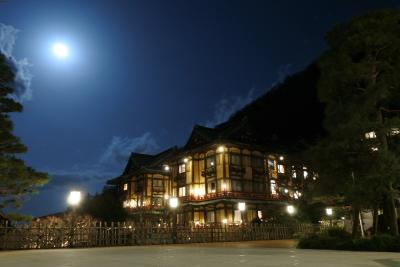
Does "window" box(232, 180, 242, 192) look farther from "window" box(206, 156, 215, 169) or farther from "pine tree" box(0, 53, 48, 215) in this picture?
"pine tree" box(0, 53, 48, 215)

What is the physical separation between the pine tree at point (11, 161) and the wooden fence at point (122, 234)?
257 cm

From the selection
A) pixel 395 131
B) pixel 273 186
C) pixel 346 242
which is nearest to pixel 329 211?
pixel 273 186

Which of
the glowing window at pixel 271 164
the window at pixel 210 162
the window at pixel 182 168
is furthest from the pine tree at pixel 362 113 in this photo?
the window at pixel 182 168

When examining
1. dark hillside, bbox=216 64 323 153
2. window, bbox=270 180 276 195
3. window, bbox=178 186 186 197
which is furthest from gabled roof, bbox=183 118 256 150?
dark hillside, bbox=216 64 323 153

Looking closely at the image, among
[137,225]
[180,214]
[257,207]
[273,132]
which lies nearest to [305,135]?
[273,132]

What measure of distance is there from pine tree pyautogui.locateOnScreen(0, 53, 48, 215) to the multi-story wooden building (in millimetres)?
20392

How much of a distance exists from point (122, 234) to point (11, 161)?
848 centimetres

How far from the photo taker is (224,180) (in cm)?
3828

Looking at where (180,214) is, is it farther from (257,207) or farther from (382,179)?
(382,179)

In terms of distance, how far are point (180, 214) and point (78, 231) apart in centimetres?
Result: 2534

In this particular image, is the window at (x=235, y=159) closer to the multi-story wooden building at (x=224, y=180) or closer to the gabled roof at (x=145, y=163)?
the multi-story wooden building at (x=224, y=180)

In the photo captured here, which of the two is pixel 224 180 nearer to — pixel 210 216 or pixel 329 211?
pixel 210 216

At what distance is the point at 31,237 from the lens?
18328mm

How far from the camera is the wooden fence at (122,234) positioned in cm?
1811
